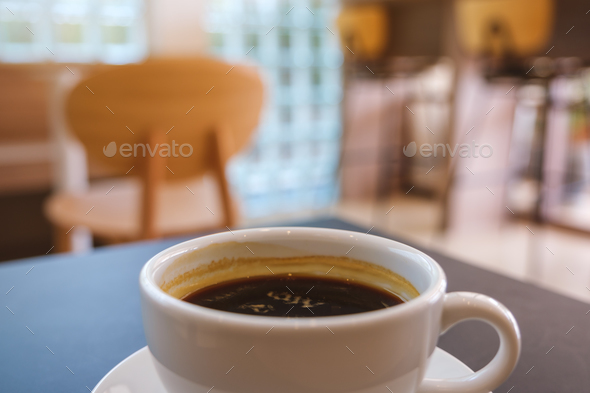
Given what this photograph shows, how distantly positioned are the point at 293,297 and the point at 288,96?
2.96 meters

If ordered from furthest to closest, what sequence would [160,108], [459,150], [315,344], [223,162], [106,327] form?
[459,150]
[223,162]
[160,108]
[106,327]
[315,344]

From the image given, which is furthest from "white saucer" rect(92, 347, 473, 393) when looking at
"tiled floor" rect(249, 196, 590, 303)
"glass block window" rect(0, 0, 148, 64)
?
"glass block window" rect(0, 0, 148, 64)

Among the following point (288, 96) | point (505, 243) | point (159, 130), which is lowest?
point (505, 243)

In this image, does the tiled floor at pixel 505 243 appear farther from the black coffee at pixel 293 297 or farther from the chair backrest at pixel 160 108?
the black coffee at pixel 293 297

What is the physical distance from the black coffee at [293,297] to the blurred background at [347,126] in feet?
2.76

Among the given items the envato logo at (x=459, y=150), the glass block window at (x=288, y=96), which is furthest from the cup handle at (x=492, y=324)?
the glass block window at (x=288, y=96)

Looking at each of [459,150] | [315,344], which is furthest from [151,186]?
[459,150]

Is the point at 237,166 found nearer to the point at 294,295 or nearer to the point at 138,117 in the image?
the point at 138,117

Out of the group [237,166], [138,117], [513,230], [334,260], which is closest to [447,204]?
[513,230]

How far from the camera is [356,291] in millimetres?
306

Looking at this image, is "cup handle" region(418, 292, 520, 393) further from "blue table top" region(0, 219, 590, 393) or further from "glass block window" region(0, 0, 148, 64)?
"glass block window" region(0, 0, 148, 64)

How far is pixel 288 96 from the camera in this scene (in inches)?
125

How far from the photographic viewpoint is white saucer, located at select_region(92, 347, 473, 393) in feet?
0.91

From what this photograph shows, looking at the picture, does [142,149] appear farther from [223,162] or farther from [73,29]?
[73,29]
